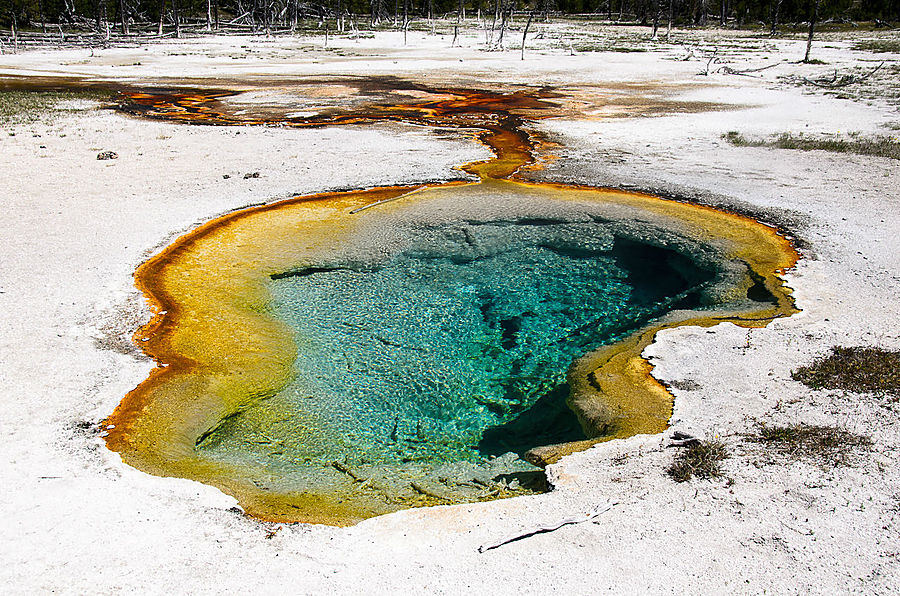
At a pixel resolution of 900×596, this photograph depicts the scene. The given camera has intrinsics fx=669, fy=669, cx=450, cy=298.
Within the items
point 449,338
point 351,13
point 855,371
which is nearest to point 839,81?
point 855,371

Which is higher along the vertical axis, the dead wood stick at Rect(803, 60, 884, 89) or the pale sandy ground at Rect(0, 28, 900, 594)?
the dead wood stick at Rect(803, 60, 884, 89)

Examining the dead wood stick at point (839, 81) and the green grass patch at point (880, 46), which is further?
the green grass patch at point (880, 46)

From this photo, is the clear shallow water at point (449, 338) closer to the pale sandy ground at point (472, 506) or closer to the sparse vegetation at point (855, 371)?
the pale sandy ground at point (472, 506)

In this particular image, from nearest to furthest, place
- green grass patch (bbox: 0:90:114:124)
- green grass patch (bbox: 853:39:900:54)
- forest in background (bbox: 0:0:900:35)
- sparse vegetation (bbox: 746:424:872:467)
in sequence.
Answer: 1. sparse vegetation (bbox: 746:424:872:467)
2. green grass patch (bbox: 0:90:114:124)
3. green grass patch (bbox: 853:39:900:54)
4. forest in background (bbox: 0:0:900:35)

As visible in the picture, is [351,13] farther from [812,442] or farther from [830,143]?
[812,442]

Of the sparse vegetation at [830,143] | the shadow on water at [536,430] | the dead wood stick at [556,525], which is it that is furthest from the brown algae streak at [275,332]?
the sparse vegetation at [830,143]

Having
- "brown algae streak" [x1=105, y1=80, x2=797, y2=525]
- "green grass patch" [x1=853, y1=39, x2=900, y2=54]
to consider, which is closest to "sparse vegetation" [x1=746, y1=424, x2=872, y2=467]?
"brown algae streak" [x1=105, y1=80, x2=797, y2=525]

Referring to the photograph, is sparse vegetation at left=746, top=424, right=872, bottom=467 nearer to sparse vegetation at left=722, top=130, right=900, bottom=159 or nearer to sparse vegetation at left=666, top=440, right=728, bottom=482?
sparse vegetation at left=666, top=440, right=728, bottom=482
